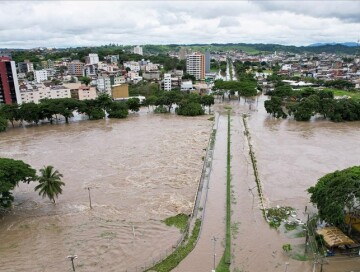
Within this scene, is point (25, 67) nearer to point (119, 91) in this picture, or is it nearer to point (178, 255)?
point (119, 91)

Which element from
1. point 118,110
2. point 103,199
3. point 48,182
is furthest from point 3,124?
point 103,199

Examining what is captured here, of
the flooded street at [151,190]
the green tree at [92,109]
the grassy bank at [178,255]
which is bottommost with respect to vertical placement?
the flooded street at [151,190]

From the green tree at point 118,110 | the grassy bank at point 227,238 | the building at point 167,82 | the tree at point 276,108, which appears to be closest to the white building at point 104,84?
the building at point 167,82

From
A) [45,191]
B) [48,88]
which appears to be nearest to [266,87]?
[48,88]

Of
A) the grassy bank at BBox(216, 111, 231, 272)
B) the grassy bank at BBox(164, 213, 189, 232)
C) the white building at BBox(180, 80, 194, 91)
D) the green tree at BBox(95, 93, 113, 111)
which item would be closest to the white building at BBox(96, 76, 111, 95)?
the white building at BBox(180, 80, 194, 91)

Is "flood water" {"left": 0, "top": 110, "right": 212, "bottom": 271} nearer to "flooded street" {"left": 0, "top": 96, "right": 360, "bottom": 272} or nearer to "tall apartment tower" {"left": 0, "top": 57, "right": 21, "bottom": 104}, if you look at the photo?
"flooded street" {"left": 0, "top": 96, "right": 360, "bottom": 272}

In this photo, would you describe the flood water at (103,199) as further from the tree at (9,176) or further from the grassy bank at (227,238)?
the grassy bank at (227,238)
